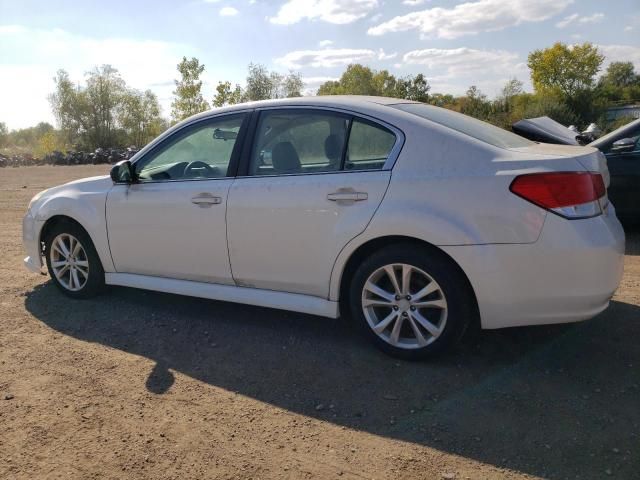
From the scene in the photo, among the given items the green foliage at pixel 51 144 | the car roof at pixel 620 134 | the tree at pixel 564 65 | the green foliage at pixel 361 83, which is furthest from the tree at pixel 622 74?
the car roof at pixel 620 134

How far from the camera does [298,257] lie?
3.79m

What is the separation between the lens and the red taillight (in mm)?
3098

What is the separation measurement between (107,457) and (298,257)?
5.65 feet

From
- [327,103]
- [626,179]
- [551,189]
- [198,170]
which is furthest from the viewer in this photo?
[626,179]

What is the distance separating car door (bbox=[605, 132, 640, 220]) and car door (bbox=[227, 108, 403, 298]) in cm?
442

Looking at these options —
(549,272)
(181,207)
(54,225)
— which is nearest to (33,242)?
(54,225)

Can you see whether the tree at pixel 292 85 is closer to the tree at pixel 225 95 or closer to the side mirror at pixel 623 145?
the tree at pixel 225 95

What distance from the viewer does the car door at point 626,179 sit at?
21.5 feet

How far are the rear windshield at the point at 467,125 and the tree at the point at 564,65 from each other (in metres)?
66.4

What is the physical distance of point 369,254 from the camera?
3629 mm

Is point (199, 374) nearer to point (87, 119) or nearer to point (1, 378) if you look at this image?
point (1, 378)

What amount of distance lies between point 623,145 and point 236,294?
5.33 meters

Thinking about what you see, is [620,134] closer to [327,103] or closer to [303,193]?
[327,103]

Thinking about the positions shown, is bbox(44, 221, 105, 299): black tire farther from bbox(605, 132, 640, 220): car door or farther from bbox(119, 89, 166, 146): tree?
bbox(119, 89, 166, 146): tree
